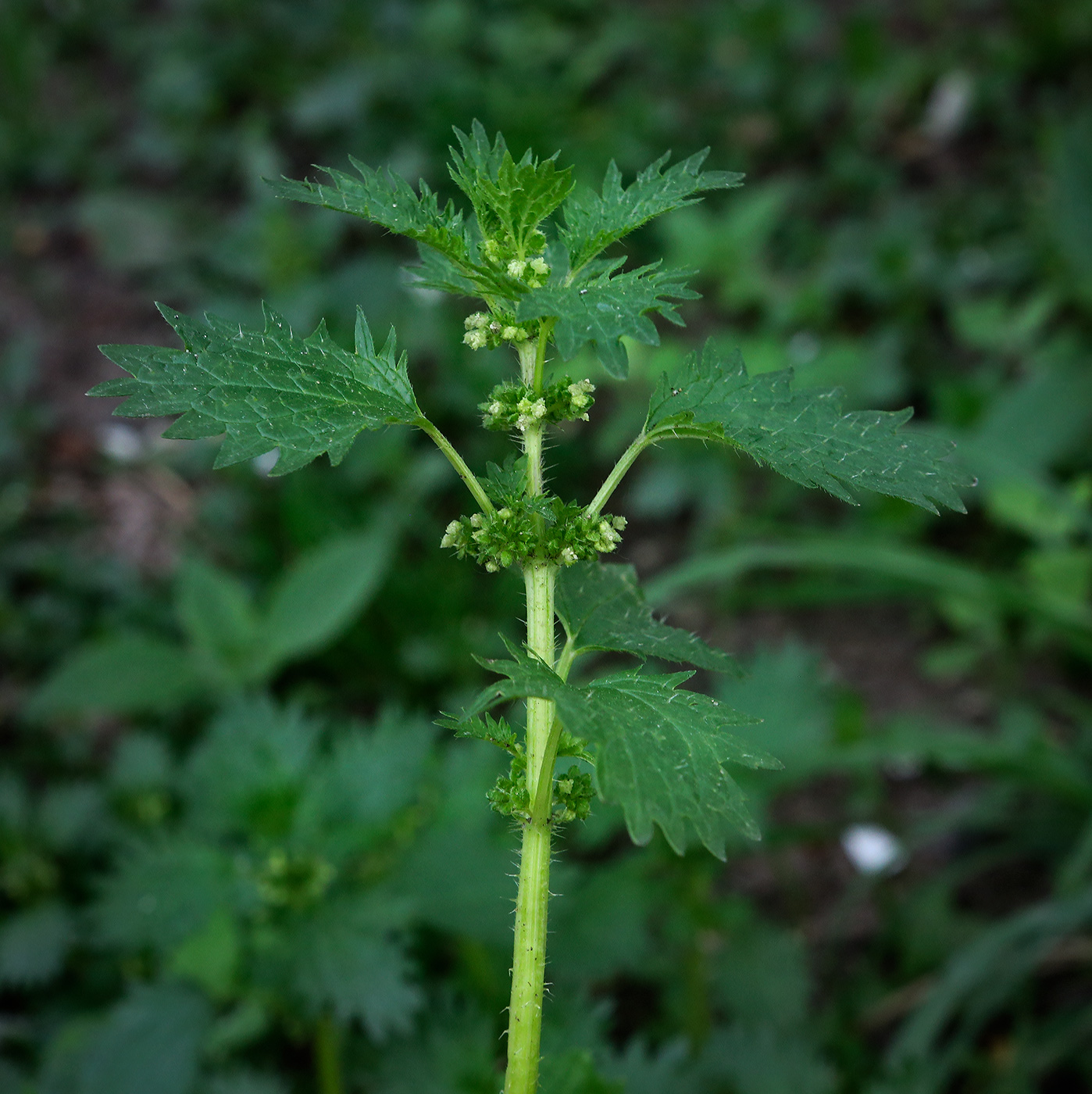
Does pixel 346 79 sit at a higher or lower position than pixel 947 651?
higher

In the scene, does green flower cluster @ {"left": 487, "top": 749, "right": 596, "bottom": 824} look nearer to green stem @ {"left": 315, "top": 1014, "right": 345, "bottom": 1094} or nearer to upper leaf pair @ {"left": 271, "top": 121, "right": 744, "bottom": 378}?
upper leaf pair @ {"left": 271, "top": 121, "right": 744, "bottom": 378}

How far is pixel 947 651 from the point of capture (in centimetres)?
254

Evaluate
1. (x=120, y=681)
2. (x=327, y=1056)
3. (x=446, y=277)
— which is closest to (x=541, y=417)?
(x=446, y=277)

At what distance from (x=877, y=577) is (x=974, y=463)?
0.33 meters

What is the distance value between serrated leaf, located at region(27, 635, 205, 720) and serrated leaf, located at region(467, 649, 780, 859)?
1615mm

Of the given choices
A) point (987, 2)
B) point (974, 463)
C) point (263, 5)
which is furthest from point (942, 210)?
point (263, 5)

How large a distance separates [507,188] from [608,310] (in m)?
0.14

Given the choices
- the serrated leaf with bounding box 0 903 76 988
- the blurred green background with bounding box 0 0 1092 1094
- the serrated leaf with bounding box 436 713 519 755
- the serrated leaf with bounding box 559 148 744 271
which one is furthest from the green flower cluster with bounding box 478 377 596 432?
the serrated leaf with bounding box 0 903 76 988

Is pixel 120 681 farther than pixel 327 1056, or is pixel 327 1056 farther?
pixel 120 681

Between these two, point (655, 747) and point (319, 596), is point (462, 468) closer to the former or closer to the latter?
point (655, 747)

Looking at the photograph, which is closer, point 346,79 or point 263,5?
point 346,79

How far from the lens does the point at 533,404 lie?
2.66 feet

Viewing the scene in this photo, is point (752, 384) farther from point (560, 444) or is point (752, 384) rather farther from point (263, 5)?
point (263, 5)

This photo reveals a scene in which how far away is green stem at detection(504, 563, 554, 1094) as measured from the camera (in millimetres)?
818
